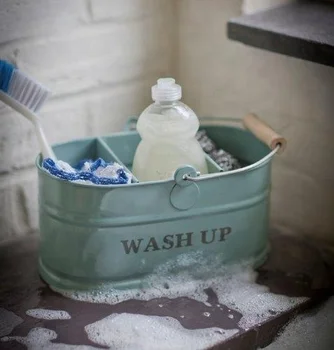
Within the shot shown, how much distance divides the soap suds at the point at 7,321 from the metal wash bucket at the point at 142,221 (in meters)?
0.07

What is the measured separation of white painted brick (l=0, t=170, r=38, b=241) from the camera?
107cm

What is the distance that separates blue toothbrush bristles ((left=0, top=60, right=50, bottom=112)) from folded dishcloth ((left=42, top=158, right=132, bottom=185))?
84 millimetres

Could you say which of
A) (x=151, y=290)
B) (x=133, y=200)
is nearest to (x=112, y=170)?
(x=133, y=200)

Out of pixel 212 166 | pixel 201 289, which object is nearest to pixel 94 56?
pixel 212 166

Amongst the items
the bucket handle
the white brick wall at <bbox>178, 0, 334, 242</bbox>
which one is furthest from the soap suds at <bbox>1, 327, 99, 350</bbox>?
the white brick wall at <bbox>178, 0, 334, 242</bbox>

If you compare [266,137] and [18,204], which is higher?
[266,137]

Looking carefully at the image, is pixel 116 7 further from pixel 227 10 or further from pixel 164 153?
pixel 164 153

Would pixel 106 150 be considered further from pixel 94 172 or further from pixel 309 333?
pixel 309 333

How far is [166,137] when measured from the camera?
0.94m

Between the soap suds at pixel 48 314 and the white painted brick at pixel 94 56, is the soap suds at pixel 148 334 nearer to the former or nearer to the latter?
the soap suds at pixel 48 314

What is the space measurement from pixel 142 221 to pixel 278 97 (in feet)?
1.07

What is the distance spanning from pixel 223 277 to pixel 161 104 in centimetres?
→ 24

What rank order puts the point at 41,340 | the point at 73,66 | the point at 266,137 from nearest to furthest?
1. the point at 41,340
2. the point at 266,137
3. the point at 73,66

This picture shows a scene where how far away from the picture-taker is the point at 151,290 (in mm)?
955
